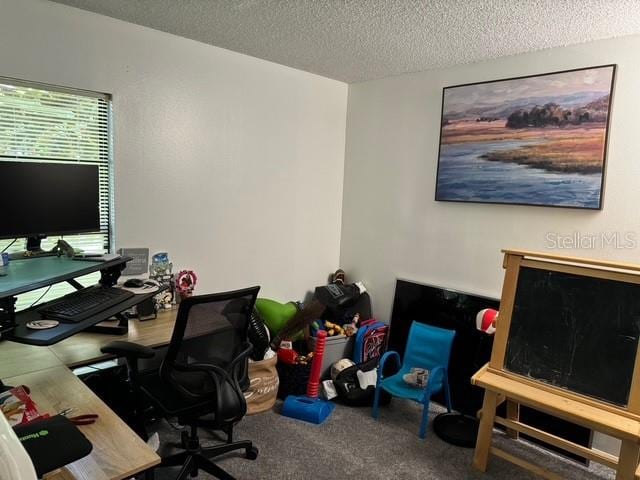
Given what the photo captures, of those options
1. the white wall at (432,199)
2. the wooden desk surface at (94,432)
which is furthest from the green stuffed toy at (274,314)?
the wooden desk surface at (94,432)

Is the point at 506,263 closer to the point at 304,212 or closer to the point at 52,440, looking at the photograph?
the point at 304,212

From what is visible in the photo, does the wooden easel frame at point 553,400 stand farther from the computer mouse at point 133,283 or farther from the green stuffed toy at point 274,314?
the computer mouse at point 133,283

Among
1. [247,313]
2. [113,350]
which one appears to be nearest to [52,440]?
[113,350]

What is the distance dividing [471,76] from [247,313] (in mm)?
2308

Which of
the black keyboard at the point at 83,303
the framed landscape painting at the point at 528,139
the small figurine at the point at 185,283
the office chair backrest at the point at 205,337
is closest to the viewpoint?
the office chair backrest at the point at 205,337

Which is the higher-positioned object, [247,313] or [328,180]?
[328,180]

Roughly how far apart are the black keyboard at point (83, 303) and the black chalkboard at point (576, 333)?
7.14ft

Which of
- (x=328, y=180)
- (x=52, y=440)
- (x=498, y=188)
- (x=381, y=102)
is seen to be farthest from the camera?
(x=328, y=180)

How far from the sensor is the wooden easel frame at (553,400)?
6.42 feet

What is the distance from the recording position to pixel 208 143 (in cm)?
307

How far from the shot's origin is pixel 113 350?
1975 mm

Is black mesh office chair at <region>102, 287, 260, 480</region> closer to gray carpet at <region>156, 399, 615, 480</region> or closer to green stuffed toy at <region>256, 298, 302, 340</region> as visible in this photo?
gray carpet at <region>156, 399, 615, 480</region>

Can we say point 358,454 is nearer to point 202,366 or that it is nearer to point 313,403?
point 313,403

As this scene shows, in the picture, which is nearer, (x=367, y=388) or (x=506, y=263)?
(x=506, y=263)
